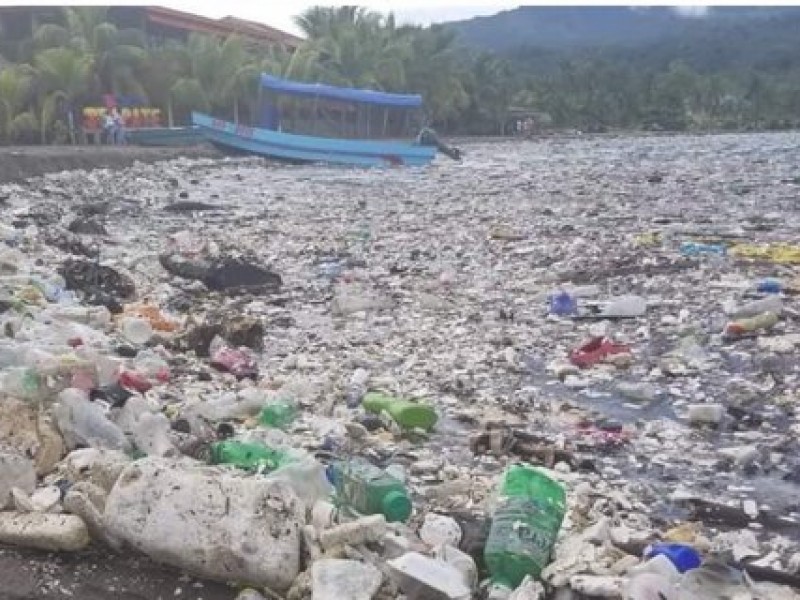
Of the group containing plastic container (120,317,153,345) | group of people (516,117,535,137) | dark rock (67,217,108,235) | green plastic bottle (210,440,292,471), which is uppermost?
green plastic bottle (210,440,292,471)

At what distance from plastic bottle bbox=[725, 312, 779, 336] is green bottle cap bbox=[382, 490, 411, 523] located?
3.88 metres

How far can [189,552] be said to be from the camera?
10.2 ft

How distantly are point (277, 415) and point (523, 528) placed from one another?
2011 millimetres

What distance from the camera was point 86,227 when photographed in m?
13.0

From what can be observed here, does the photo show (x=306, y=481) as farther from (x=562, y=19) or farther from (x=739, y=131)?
(x=562, y=19)

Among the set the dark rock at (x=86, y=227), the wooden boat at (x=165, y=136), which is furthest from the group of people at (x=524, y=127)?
the dark rock at (x=86, y=227)

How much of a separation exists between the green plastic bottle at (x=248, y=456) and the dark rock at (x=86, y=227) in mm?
9322

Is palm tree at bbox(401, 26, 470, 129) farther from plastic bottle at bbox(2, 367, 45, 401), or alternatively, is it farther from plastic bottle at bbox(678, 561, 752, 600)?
plastic bottle at bbox(678, 561, 752, 600)

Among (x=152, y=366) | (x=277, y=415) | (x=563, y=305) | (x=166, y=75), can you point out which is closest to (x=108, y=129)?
(x=166, y=75)

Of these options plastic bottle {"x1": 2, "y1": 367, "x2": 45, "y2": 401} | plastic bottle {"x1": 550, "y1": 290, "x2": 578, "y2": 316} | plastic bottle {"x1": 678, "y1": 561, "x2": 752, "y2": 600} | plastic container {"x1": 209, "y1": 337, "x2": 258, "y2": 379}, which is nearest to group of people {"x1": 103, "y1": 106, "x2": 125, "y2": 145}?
plastic bottle {"x1": 550, "y1": 290, "x2": 578, "y2": 316}

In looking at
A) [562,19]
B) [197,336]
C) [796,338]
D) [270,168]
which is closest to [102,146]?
[270,168]

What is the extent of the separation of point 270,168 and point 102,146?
4.59 meters

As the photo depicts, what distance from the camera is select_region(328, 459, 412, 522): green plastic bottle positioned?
356 cm

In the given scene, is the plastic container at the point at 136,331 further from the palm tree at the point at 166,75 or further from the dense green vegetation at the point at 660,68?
the dense green vegetation at the point at 660,68
